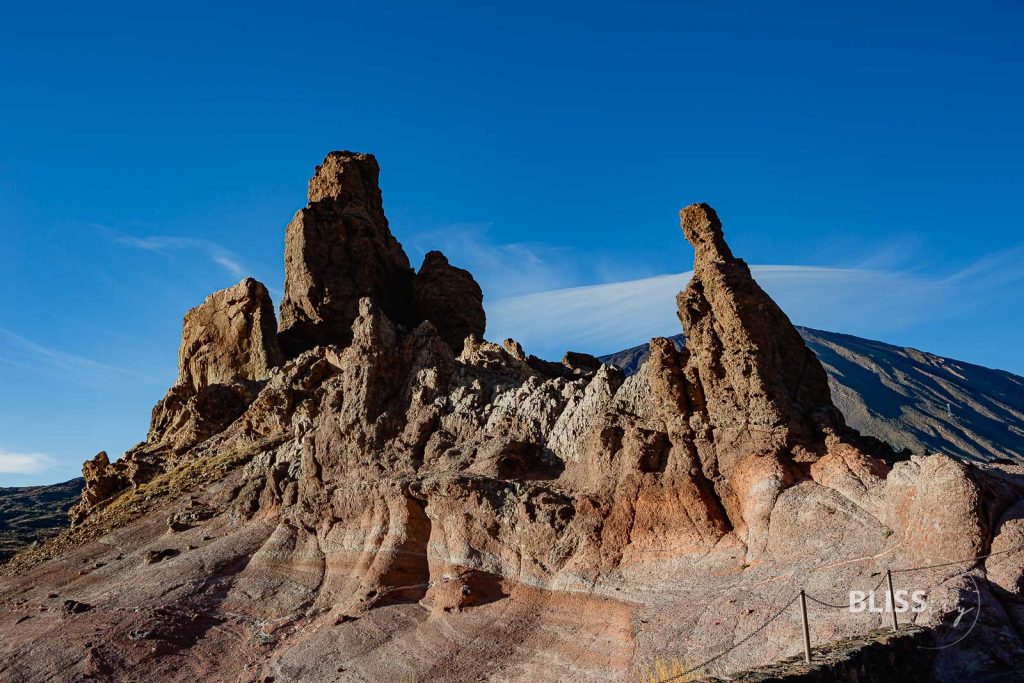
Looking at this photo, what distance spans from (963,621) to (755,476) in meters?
7.62

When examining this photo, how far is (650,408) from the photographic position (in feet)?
94.7

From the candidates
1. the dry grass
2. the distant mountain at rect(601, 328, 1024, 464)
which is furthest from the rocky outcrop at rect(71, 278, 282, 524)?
the distant mountain at rect(601, 328, 1024, 464)

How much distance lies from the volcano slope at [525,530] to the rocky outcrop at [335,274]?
11.0 meters

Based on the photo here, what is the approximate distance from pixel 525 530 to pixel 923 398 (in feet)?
435

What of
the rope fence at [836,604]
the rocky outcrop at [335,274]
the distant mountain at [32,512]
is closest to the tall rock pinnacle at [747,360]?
the rope fence at [836,604]

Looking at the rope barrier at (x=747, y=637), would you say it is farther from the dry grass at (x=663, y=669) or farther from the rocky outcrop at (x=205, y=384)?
the rocky outcrop at (x=205, y=384)

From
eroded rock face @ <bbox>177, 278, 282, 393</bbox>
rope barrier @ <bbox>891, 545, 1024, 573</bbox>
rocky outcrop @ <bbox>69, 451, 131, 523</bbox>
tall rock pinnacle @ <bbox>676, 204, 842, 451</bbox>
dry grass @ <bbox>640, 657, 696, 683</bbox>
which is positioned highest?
eroded rock face @ <bbox>177, 278, 282, 393</bbox>

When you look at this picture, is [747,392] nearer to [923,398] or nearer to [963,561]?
[963,561]

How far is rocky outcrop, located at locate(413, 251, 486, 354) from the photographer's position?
54.8 m

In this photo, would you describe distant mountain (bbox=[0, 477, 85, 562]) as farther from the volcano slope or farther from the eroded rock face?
the volcano slope

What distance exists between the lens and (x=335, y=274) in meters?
56.2

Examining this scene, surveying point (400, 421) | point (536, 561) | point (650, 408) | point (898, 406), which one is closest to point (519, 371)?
point (400, 421)

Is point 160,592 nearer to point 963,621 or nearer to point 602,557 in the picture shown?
point 602,557

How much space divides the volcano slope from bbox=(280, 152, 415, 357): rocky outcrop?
11.0 meters
